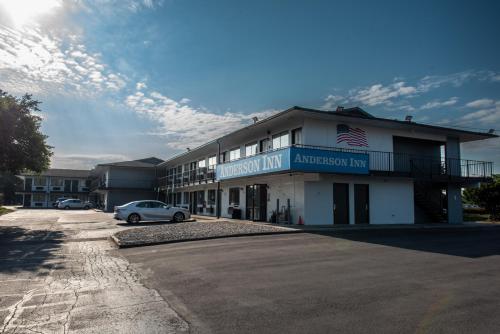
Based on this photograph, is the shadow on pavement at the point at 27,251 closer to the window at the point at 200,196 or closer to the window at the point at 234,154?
the window at the point at 234,154

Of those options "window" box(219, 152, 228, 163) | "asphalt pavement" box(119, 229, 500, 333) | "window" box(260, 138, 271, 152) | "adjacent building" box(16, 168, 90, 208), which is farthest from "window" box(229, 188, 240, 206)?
"adjacent building" box(16, 168, 90, 208)

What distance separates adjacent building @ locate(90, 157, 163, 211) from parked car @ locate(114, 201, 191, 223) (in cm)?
2489

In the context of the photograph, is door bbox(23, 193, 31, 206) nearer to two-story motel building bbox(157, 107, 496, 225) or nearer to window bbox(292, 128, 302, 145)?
two-story motel building bbox(157, 107, 496, 225)

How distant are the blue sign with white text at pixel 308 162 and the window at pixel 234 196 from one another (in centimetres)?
554

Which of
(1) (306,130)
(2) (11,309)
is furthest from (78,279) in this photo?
(1) (306,130)

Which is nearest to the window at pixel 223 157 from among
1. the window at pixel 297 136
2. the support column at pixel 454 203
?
the window at pixel 297 136

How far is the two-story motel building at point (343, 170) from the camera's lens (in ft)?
65.0

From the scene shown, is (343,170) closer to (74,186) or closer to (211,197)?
(211,197)

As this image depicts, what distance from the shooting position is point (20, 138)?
77.2ft

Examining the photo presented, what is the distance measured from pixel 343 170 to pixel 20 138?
1987cm

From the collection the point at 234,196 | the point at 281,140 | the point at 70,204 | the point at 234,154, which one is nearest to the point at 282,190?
the point at 281,140

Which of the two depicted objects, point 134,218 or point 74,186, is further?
point 74,186

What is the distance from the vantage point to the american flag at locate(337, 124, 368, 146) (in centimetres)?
2162

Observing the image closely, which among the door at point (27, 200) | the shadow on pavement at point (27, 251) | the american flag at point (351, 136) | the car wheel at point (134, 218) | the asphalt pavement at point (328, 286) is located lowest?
the shadow on pavement at point (27, 251)
